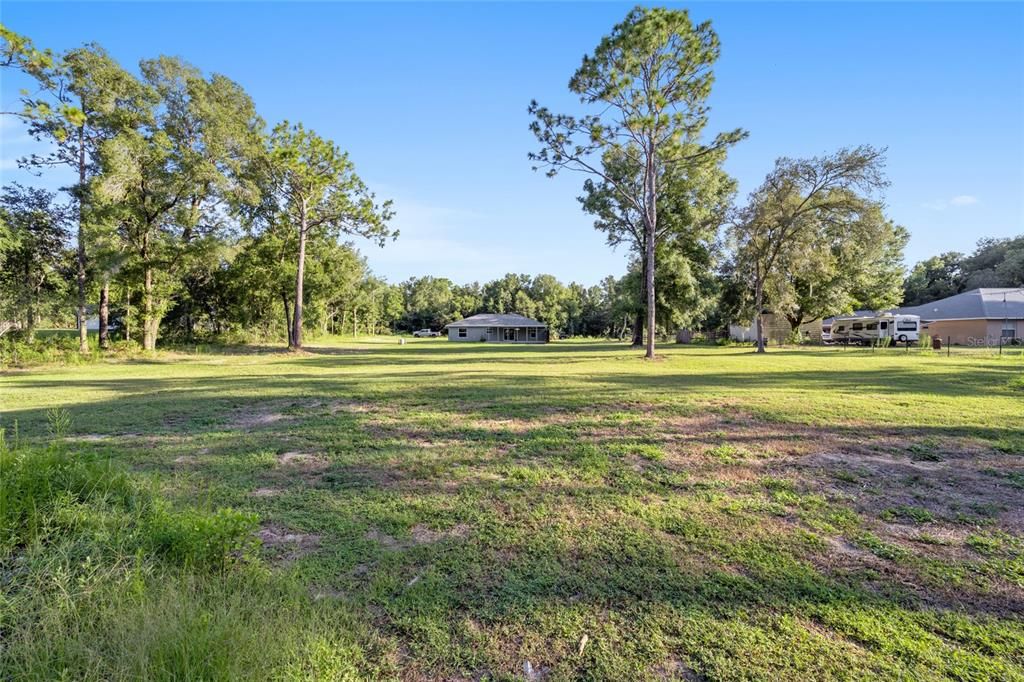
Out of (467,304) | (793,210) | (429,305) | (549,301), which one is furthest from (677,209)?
(429,305)

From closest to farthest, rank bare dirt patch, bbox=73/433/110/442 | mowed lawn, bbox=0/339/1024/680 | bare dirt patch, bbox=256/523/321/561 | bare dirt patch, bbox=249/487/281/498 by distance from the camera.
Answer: mowed lawn, bbox=0/339/1024/680
bare dirt patch, bbox=256/523/321/561
bare dirt patch, bbox=249/487/281/498
bare dirt patch, bbox=73/433/110/442

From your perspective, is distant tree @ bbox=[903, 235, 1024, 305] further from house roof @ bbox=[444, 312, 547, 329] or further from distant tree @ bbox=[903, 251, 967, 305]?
house roof @ bbox=[444, 312, 547, 329]

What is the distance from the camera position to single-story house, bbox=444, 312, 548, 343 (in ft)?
176

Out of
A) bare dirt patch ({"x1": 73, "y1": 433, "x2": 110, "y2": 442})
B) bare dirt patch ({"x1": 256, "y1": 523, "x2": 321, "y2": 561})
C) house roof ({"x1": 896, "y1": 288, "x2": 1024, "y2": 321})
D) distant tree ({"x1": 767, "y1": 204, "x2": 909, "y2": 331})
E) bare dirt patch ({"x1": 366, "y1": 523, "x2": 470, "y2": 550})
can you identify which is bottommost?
bare dirt patch ({"x1": 366, "y1": 523, "x2": 470, "y2": 550})

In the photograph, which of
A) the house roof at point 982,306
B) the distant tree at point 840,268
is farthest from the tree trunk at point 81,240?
the house roof at point 982,306

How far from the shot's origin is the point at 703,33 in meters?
15.7

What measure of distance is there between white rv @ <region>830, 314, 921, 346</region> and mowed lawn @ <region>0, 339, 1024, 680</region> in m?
31.6

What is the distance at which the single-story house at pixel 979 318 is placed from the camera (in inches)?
1245

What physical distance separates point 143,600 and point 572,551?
2120 millimetres

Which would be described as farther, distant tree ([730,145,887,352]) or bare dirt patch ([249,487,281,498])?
distant tree ([730,145,887,352])

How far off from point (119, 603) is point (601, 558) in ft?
7.65

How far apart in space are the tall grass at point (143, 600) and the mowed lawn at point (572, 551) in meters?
0.01

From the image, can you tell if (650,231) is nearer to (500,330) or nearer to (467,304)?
(500,330)

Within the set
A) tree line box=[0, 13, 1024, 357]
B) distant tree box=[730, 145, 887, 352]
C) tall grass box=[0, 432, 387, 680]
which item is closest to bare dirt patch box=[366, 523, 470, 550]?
tall grass box=[0, 432, 387, 680]
